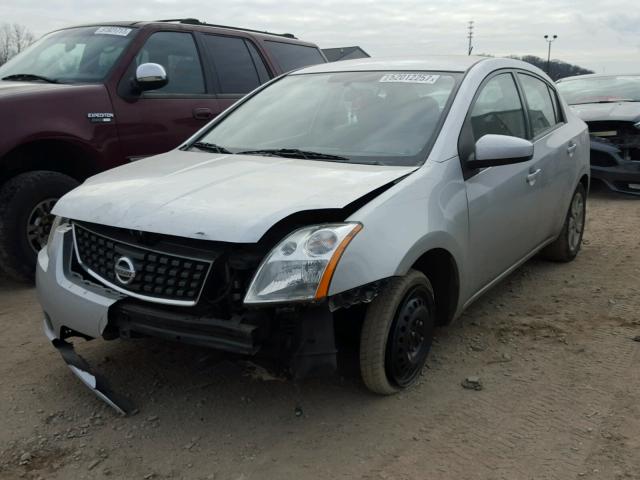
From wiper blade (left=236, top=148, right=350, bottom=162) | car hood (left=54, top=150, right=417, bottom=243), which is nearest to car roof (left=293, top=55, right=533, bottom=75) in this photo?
wiper blade (left=236, top=148, right=350, bottom=162)

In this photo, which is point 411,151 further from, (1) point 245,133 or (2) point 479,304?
(2) point 479,304

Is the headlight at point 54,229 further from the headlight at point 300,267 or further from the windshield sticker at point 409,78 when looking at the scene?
the windshield sticker at point 409,78

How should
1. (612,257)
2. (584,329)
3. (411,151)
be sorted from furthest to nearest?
(612,257)
(584,329)
(411,151)

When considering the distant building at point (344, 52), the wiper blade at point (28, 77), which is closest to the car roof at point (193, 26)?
the wiper blade at point (28, 77)

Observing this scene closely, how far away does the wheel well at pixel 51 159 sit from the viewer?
463 cm

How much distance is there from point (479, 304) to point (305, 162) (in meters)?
1.77

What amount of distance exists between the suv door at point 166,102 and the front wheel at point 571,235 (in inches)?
124

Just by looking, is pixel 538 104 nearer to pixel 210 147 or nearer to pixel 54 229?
pixel 210 147

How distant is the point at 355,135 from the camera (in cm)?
351

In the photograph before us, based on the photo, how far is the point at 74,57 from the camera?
528cm

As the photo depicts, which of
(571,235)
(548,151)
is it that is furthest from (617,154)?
(548,151)

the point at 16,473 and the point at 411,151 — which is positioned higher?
the point at 411,151

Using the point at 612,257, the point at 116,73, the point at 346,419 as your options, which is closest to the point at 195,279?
the point at 346,419

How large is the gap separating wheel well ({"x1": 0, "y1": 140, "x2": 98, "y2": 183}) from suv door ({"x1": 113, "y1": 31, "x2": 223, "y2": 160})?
33cm
